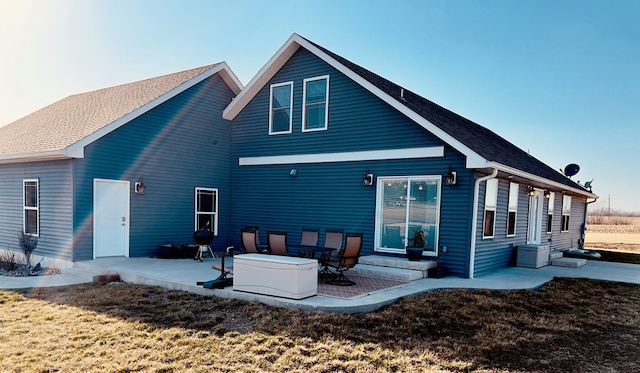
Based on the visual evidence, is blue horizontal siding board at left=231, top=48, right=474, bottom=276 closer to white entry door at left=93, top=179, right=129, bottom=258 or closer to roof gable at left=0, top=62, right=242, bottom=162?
roof gable at left=0, top=62, right=242, bottom=162

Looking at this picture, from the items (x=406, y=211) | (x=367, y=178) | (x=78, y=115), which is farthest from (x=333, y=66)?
(x=78, y=115)

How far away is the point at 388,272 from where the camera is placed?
8352mm

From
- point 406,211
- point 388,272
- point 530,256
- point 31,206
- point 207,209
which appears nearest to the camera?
point 388,272

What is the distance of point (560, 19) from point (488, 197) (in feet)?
26.6

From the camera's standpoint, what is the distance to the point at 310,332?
488 centimetres

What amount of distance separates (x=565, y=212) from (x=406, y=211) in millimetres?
9595

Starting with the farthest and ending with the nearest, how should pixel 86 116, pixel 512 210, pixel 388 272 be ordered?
pixel 86 116 < pixel 512 210 < pixel 388 272

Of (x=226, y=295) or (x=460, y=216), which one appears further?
(x=460, y=216)

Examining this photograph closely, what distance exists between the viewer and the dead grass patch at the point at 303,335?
13.3 ft

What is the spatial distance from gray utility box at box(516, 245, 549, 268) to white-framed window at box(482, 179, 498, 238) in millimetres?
1997

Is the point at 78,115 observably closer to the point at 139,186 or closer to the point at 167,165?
the point at 167,165

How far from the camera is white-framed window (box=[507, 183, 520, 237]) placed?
35.0 feet

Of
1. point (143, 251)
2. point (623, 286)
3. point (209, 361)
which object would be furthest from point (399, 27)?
point (209, 361)

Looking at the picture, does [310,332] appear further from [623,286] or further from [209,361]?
[623,286]
